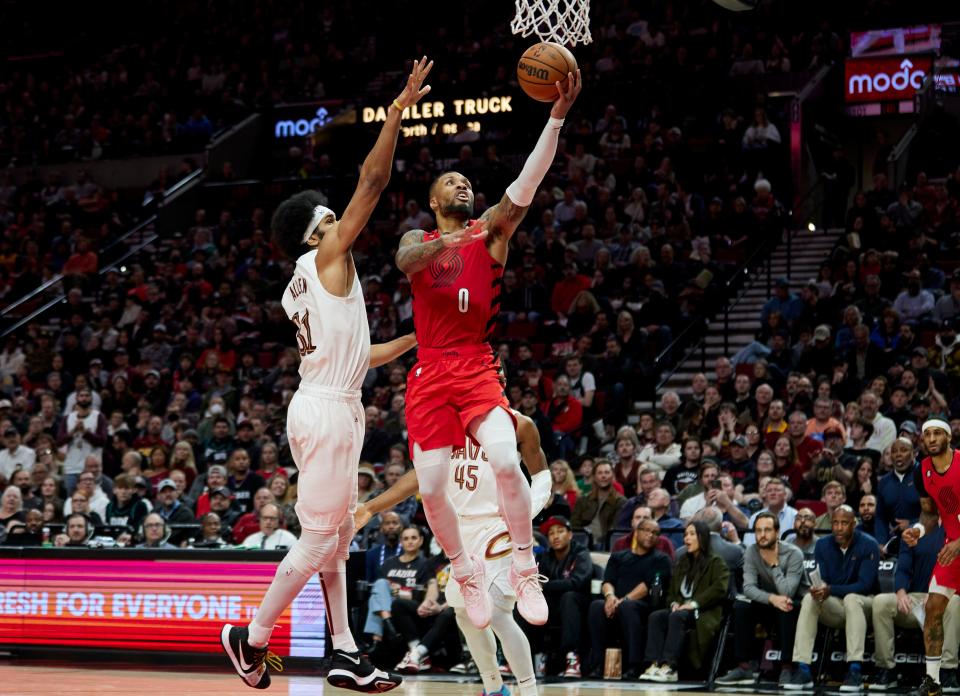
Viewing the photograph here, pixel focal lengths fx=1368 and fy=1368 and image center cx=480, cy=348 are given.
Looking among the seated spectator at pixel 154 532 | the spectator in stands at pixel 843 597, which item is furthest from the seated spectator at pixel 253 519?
the spectator in stands at pixel 843 597

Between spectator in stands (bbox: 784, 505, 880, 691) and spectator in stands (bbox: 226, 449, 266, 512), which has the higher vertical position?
spectator in stands (bbox: 226, 449, 266, 512)

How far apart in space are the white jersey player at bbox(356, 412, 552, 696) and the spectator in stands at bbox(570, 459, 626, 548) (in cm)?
478

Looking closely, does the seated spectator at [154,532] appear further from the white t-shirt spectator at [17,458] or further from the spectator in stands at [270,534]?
the white t-shirt spectator at [17,458]

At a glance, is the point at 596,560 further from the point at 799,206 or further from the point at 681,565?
the point at 799,206

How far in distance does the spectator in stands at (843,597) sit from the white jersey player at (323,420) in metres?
5.29

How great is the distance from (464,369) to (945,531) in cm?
550

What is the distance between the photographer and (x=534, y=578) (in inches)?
286

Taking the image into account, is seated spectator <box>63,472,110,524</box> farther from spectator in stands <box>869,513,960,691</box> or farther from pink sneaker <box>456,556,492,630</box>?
pink sneaker <box>456,556,492,630</box>

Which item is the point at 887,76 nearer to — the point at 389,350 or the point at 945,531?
the point at 945,531

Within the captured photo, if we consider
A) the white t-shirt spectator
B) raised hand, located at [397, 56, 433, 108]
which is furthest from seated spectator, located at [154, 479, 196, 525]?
raised hand, located at [397, 56, 433, 108]

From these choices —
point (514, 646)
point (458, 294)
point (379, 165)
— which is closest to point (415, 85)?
point (379, 165)

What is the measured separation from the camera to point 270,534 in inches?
524

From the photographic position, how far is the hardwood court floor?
379 inches

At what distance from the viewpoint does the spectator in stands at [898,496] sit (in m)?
11.9
